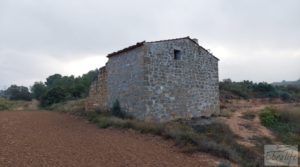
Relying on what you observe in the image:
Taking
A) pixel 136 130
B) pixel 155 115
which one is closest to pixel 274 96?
pixel 155 115

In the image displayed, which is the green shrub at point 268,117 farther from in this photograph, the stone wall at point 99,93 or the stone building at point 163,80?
the stone wall at point 99,93

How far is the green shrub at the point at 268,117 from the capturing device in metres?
16.8

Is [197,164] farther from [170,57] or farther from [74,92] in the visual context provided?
[74,92]

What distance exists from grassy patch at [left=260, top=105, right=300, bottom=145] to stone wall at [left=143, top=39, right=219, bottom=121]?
10.0 feet

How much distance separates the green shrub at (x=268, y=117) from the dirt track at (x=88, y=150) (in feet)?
29.7

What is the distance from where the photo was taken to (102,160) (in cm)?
756

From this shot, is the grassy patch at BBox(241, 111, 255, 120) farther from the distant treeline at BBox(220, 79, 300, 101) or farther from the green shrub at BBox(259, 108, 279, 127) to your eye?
the distant treeline at BBox(220, 79, 300, 101)

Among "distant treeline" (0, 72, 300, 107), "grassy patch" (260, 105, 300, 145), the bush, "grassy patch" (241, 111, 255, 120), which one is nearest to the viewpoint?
"grassy patch" (260, 105, 300, 145)

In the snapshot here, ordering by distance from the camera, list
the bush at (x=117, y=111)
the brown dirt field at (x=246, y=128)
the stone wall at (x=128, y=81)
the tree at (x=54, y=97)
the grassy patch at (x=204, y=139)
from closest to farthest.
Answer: the grassy patch at (x=204, y=139) < the brown dirt field at (x=246, y=128) < the stone wall at (x=128, y=81) < the bush at (x=117, y=111) < the tree at (x=54, y=97)

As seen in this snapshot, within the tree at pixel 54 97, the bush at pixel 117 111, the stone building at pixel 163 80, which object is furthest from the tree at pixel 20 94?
the bush at pixel 117 111

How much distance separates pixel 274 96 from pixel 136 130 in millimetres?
20497

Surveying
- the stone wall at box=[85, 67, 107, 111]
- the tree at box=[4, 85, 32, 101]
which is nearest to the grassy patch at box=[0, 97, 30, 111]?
the stone wall at box=[85, 67, 107, 111]

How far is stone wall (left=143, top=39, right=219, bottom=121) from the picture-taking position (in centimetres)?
1422

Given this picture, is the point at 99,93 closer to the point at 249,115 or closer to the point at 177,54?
the point at 177,54
